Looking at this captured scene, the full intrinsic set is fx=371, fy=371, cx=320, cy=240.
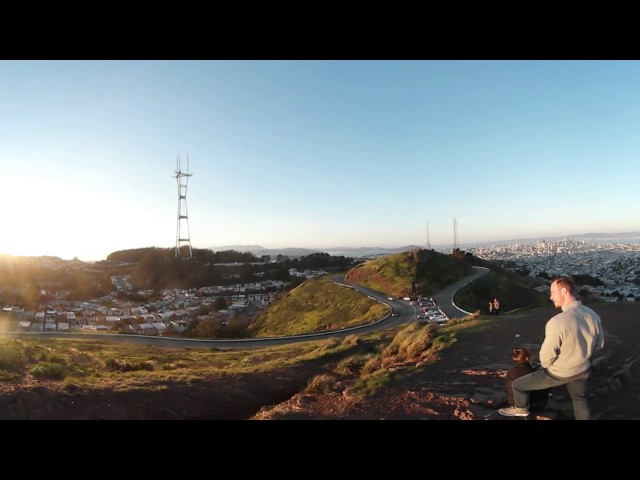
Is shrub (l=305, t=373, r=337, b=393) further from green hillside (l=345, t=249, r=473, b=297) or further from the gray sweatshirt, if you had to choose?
green hillside (l=345, t=249, r=473, b=297)

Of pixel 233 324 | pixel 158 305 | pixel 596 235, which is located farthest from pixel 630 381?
pixel 596 235

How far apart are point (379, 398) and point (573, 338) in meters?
3.92

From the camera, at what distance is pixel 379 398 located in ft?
23.5

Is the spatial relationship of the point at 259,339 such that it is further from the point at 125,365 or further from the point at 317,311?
the point at 317,311

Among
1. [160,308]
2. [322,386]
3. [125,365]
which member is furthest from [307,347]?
[160,308]

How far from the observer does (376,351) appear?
13.6 meters

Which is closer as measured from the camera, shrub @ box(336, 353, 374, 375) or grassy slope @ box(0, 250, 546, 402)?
grassy slope @ box(0, 250, 546, 402)

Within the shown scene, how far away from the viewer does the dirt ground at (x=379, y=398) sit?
6.11m

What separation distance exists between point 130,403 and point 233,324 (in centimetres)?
2837

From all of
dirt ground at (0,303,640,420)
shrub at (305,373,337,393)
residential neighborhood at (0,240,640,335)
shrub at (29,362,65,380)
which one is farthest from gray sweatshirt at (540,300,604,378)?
residential neighborhood at (0,240,640,335)

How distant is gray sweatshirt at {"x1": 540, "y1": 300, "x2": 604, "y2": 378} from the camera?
4191 mm

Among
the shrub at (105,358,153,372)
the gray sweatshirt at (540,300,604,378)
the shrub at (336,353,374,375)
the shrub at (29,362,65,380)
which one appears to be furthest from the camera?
the shrub at (105,358,153,372)

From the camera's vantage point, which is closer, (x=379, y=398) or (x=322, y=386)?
(x=379, y=398)
